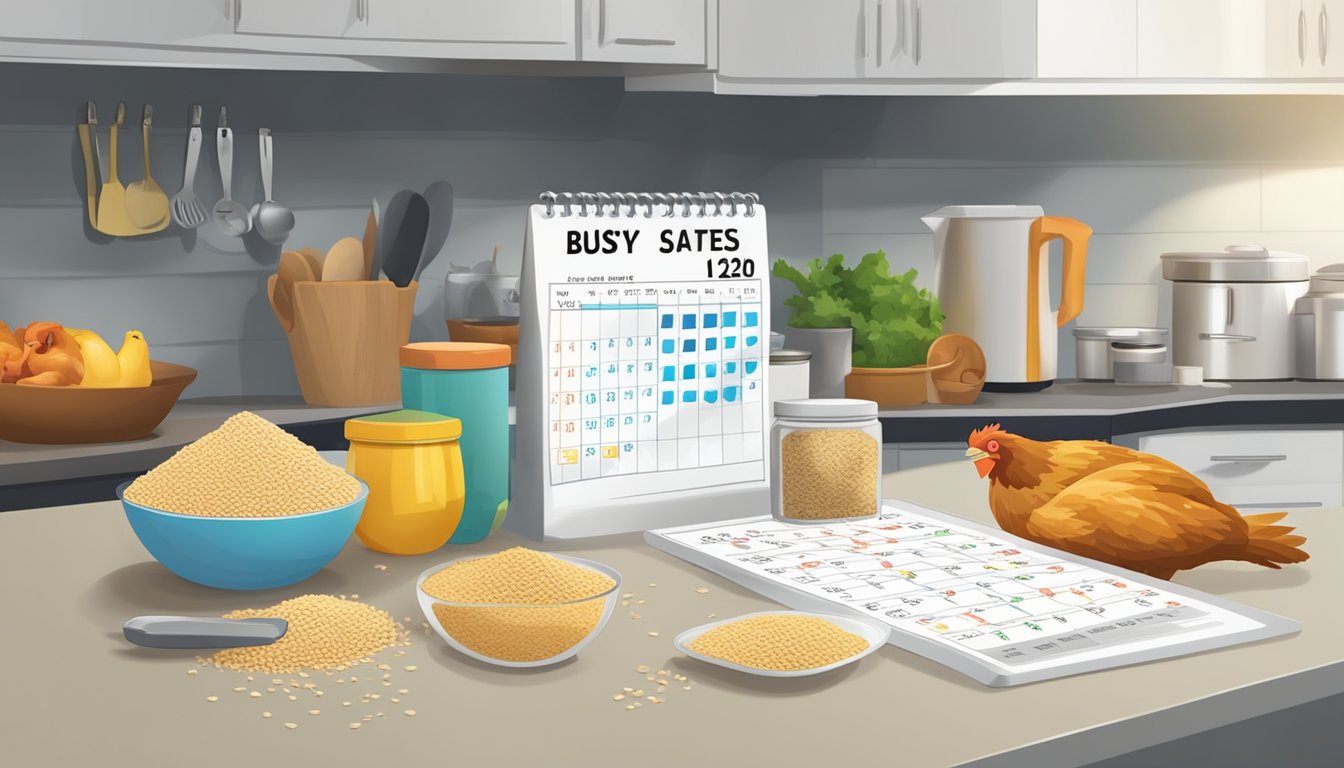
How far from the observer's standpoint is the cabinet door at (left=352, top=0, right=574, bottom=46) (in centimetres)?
259

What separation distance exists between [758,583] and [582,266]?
0.36 metres

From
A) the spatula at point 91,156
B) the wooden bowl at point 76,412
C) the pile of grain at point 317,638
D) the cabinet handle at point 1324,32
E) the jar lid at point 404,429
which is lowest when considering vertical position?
the pile of grain at point 317,638

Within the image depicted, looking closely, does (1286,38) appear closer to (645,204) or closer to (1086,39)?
(1086,39)

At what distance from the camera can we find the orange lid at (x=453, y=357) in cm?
129

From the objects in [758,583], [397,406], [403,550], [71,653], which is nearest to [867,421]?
[758,583]

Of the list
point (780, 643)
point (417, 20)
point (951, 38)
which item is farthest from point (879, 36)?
point (780, 643)

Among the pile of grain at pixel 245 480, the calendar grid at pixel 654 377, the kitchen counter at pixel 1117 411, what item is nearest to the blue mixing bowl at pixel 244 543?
the pile of grain at pixel 245 480

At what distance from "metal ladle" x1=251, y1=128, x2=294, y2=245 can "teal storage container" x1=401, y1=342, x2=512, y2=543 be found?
1685 millimetres

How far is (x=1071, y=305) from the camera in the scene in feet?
9.87

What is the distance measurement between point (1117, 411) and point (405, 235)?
1.43 metres

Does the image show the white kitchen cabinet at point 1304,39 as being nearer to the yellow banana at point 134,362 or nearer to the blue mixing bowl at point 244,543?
the yellow banana at point 134,362

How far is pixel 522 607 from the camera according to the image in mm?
933

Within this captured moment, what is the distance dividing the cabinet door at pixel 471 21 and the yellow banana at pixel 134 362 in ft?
2.23

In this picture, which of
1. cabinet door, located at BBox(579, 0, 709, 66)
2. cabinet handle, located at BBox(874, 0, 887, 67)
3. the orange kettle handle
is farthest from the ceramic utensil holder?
the orange kettle handle
